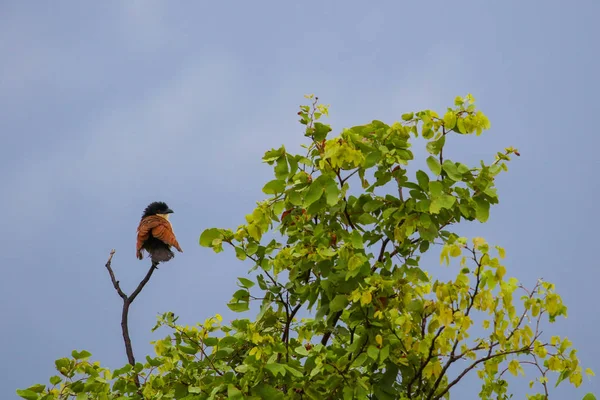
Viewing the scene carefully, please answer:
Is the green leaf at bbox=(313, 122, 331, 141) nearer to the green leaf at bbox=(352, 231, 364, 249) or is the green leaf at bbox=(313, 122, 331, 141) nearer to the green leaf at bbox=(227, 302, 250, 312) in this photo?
the green leaf at bbox=(352, 231, 364, 249)

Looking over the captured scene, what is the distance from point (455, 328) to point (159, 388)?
2412 millimetres

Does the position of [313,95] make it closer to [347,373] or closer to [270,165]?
[270,165]

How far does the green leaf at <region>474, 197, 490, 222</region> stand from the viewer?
4.38m

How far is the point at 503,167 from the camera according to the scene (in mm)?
4375

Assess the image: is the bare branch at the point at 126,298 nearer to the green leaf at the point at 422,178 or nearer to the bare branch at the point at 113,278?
the bare branch at the point at 113,278

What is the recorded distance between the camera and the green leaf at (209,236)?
4.68m

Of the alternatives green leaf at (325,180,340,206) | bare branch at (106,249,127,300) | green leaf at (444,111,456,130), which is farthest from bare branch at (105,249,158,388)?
green leaf at (444,111,456,130)

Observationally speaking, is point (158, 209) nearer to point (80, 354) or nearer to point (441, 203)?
point (80, 354)

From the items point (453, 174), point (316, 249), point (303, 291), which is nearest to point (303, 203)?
point (316, 249)

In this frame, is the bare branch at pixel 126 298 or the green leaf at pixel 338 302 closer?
the green leaf at pixel 338 302

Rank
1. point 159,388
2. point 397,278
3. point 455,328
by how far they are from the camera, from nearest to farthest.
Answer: point 455,328, point 397,278, point 159,388

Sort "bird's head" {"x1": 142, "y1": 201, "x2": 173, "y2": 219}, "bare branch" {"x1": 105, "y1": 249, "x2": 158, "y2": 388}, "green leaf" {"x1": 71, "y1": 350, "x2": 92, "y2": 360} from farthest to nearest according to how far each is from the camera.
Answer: "bird's head" {"x1": 142, "y1": 201, "x2": 173, "y2": 219} < "bare branch" {"x1": 105, "y1": 249, "x2": 158, "y2": 388} < "green leaf" {"x1": 71, "y1": 350, "x2": 92, "y2": 360}

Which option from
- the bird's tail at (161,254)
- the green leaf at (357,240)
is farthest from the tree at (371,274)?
the bird's tail at (161,254)

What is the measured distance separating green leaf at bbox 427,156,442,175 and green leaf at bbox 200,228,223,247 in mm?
1507
